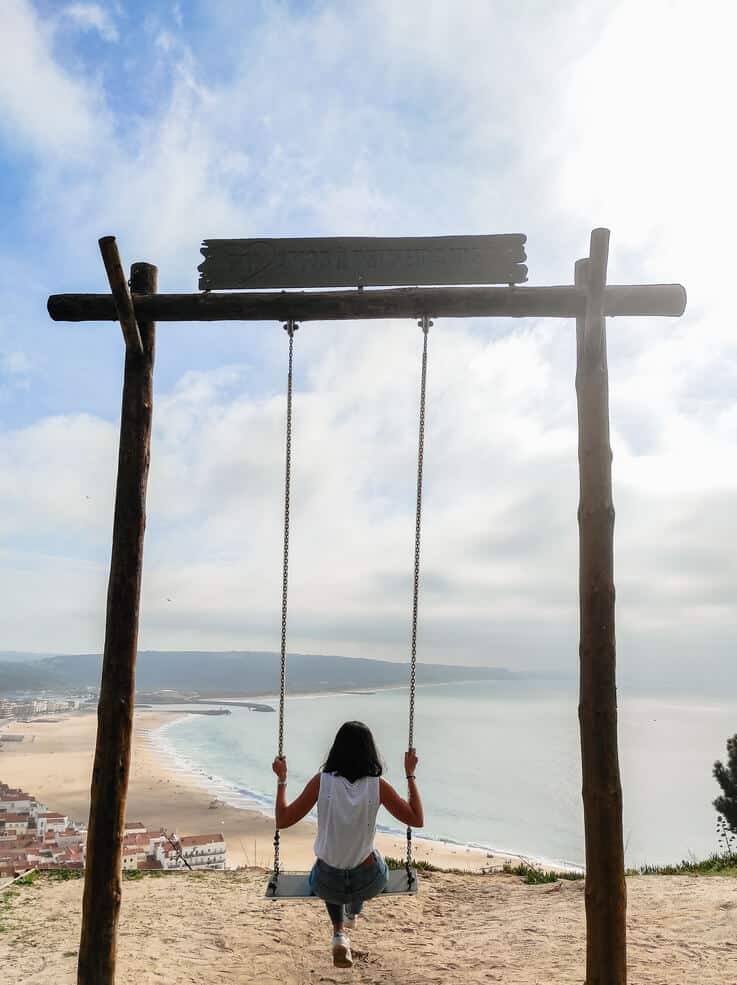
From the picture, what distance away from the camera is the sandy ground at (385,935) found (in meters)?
5.26

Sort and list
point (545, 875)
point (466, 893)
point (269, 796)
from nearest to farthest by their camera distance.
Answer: point (466, 893), point (545, 875), point (269, 796)

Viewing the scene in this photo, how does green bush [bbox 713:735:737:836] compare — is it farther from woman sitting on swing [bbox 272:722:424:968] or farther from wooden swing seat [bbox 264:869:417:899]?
woman sitting on swing [bbox 272:722:424:968]

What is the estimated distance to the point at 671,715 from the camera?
353 feet

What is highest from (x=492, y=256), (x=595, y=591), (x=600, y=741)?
(x=492, y=256)

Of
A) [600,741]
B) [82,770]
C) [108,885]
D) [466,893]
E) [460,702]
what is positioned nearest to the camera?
[600,741]

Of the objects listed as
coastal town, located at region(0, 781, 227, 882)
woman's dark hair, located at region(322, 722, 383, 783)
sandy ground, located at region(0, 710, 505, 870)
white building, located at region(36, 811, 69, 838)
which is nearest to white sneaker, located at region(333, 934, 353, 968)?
woman's dark hair, located at region(322, 722, 383, 783)

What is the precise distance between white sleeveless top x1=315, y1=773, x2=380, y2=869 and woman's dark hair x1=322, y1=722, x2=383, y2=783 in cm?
3

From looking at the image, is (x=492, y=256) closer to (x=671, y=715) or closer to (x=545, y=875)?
(x=545, y=875)

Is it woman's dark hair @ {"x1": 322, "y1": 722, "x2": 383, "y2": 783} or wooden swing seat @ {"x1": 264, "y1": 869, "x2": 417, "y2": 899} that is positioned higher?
woman's dark hair @ {"x1": 322, "y1": 722, "x2": 383, "y2": 783}

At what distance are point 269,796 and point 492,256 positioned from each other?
3247 centimetres

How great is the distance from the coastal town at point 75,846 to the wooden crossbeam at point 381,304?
10812mm

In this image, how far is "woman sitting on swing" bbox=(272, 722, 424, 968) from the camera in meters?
4.18

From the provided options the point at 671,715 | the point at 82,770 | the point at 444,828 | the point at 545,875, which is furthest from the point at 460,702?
the point at 545,875

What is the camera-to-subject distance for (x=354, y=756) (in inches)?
167
